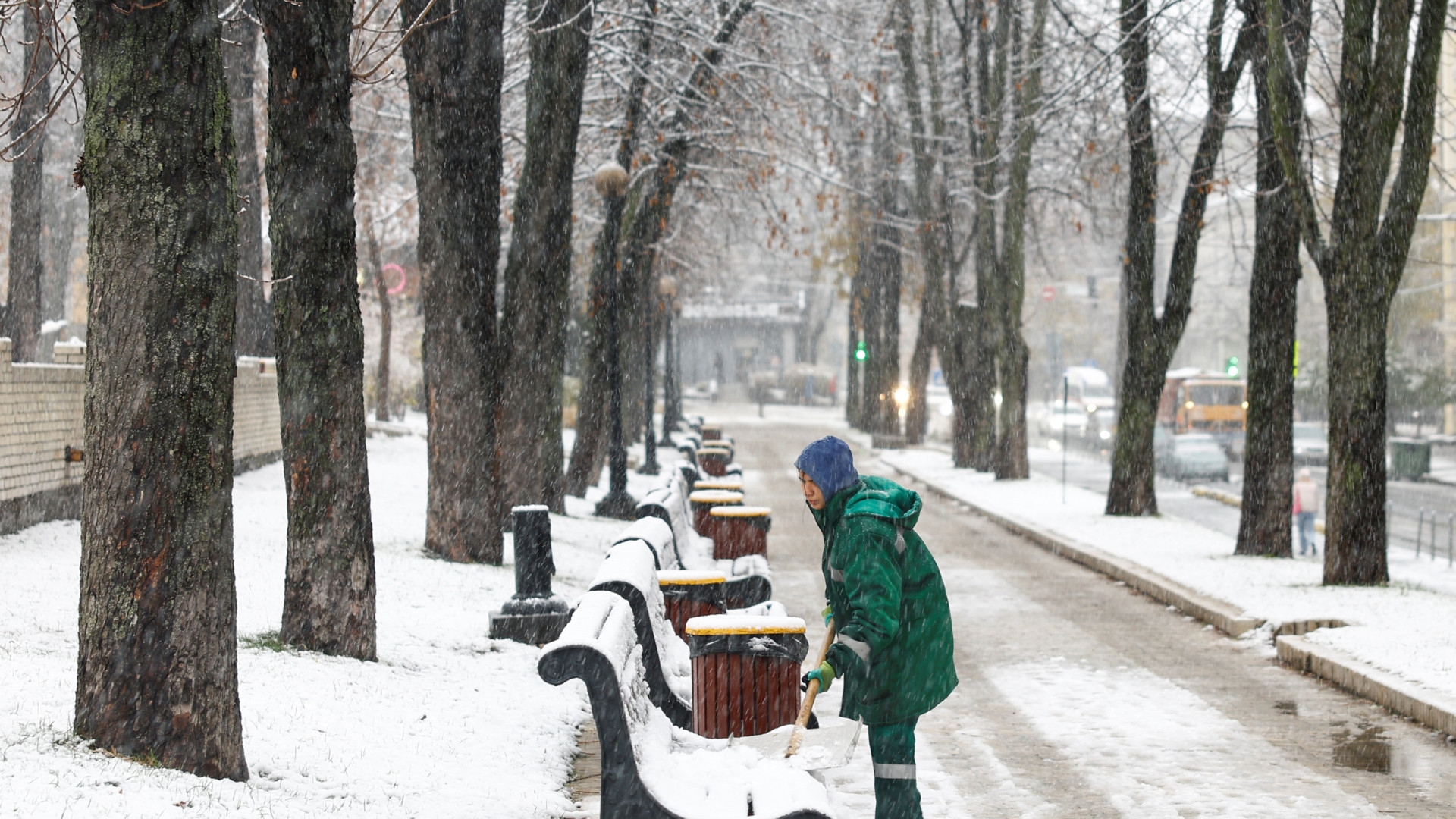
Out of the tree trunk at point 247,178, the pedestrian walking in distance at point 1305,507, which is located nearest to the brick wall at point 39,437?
the tree trunk at point 247,178

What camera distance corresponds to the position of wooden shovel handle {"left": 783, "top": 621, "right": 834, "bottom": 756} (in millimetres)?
4762

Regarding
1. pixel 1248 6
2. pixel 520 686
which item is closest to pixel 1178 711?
pixel 520 686

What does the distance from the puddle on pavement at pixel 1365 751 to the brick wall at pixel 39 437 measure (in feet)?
27.3

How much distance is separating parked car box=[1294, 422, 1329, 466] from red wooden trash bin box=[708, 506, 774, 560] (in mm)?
30649

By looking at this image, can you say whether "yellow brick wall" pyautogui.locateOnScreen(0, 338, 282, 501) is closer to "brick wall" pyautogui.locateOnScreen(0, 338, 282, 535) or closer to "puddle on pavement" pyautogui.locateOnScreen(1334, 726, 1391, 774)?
"brick wall" pyautogui.locateOnScreen(0, 338, 282, 535)

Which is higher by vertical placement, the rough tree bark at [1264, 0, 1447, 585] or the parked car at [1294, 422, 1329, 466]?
the rough tree bark at [1264, 0, 1447, 585]

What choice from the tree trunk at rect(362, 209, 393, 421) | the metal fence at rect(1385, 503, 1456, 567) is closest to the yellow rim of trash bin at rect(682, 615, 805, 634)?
the metal fence at rect(1385, 503, 1456, 567)

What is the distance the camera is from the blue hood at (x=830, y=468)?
4.81 m

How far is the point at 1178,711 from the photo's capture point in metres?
8.27

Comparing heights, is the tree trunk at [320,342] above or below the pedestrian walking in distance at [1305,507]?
above

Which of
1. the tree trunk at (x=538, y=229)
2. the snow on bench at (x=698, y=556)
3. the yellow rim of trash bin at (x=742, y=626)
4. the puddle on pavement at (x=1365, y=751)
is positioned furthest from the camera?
the tree trunk at (x=538, y=229)

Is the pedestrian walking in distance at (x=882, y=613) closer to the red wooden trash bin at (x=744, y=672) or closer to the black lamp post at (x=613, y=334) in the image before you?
the red wooden trash bin at (x=744, y=672)

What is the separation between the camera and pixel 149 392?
16.2 ft

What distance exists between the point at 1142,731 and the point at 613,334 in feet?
36.9
